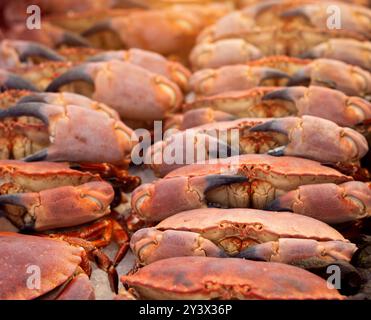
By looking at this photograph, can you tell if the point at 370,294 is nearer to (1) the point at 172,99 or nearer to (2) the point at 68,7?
(1) the point at 172,99

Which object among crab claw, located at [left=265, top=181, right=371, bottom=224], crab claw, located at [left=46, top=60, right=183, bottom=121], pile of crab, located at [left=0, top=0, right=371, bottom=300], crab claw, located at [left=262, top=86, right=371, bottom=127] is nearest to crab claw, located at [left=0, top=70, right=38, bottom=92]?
pile of crab, located at [left=0, top=0, right=371, bottom=300]

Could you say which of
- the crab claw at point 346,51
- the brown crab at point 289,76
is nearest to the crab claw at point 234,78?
the brown crab at point 289,76

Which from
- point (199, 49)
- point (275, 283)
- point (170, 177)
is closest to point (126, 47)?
point (199, 49)

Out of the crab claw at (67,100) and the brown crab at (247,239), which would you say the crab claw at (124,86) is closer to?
the crab claw at (67,100)

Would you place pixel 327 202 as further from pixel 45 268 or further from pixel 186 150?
pixel 45 268

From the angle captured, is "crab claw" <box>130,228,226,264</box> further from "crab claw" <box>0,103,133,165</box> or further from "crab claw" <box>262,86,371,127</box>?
"crab claw" <box>262,86,371,127</box>

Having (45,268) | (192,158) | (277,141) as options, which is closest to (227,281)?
(45,268)
